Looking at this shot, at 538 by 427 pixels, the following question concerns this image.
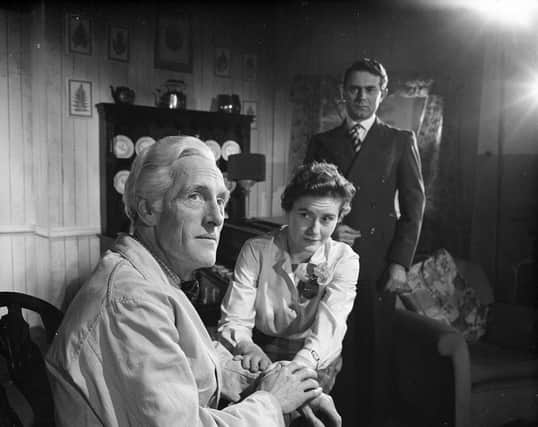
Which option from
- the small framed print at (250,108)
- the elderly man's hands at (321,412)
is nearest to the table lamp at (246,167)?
the small framed print at (250,108)

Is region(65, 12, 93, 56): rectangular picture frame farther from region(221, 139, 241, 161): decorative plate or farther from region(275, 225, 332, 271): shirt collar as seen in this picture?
region(275, 225, 332, 271): shirt collar

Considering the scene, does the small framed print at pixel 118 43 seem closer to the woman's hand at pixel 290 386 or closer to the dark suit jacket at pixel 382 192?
the dark suit jacket at pixel 382 192

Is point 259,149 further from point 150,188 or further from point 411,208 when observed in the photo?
point 150,188

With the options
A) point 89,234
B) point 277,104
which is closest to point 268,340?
point 89,234

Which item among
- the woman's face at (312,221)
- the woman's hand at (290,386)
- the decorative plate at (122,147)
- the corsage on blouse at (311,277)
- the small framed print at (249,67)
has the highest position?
the small framed print at (249,67)

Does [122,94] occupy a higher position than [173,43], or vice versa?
[173,43]

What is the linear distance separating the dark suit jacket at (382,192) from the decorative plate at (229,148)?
7.96ft

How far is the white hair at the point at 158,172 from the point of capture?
1069mm

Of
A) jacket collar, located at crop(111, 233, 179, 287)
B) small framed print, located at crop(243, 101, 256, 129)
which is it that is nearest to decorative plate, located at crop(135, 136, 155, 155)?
small framed print, located at crop(243, 101, 256, 129)

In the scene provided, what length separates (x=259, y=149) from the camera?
208 inches

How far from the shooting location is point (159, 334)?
875 mm

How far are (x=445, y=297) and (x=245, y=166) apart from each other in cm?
207

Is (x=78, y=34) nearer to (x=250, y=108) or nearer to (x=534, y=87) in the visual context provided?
(x=250, y=108)

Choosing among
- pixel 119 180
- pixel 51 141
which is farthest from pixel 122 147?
pixel 51 141
